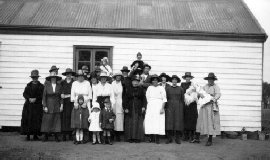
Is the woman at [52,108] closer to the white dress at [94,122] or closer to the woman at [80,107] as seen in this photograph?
the woman at [80,107]

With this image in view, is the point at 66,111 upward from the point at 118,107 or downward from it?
downward

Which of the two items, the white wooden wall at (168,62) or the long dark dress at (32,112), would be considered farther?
the white wooden wall at (168,62)

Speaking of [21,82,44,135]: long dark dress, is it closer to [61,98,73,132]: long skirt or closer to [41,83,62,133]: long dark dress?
[41,83,62,133]: long dark dress

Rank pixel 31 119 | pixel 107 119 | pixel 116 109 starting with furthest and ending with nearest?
pixel 116 109 < pixel 31 119 < pixel 107 119

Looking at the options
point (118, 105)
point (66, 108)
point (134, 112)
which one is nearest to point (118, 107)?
point (118, 105)

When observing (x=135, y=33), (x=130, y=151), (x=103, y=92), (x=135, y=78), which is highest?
(x=135, y=33)

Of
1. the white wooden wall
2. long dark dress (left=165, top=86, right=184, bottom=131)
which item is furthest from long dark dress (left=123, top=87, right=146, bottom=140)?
the white wooden wall

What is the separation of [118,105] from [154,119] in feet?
3.65

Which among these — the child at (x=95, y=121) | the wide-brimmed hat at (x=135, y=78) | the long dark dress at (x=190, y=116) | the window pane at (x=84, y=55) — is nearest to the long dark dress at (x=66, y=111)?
the child at (x=95, y=121)

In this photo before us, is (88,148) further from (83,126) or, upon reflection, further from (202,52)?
(202,52)

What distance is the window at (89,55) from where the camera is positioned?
1166cm

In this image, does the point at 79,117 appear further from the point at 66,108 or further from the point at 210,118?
the point at 210,118

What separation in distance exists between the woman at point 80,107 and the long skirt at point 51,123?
526 mm

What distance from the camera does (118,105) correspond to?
9.80 m
